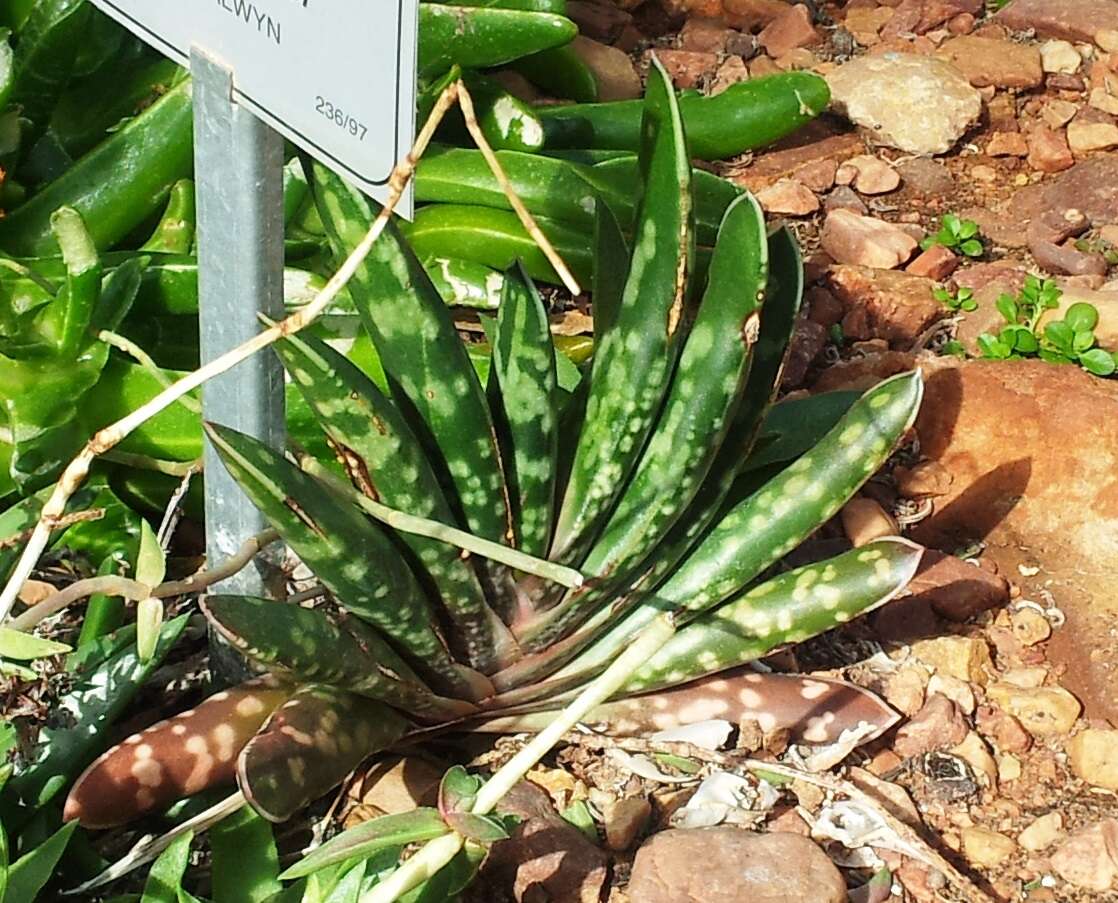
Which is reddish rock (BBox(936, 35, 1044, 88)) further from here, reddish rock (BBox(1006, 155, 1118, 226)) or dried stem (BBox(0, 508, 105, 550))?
dried stem (BBox(0, 508, 105, 550))

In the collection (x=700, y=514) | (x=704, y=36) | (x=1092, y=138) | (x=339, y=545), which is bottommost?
(x=1092, y=138)

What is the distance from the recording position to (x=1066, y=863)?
1753 mm

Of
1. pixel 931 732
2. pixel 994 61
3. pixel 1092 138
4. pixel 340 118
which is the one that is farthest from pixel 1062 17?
pixel 340 118

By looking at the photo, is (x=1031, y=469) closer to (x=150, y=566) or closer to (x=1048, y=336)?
(x=1048, y=336)

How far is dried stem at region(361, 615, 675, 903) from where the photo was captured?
1.31m

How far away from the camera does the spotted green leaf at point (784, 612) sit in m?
1.62

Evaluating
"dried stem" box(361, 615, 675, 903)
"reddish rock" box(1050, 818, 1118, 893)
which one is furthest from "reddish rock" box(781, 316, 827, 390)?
"dried stem" box(361, 615, 675, 903)

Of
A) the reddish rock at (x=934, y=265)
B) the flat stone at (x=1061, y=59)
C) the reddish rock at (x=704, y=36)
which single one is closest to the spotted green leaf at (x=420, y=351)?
the reddish rock at (x=934, y=265)

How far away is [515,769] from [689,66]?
7.28ft

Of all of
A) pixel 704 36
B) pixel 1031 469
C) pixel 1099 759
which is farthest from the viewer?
pixel 704 36

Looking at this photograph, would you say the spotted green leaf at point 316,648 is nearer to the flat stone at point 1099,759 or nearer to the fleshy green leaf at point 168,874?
the fleshy green leaf at point 168,874

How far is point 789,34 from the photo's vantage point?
3379mm

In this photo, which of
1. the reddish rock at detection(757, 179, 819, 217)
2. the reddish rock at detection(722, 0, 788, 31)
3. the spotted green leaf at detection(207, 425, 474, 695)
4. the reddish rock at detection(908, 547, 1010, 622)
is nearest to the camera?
the spotted green leaf at detection(207, 425, 474, 695)

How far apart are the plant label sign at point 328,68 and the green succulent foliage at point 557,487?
A: 0.50 ft
